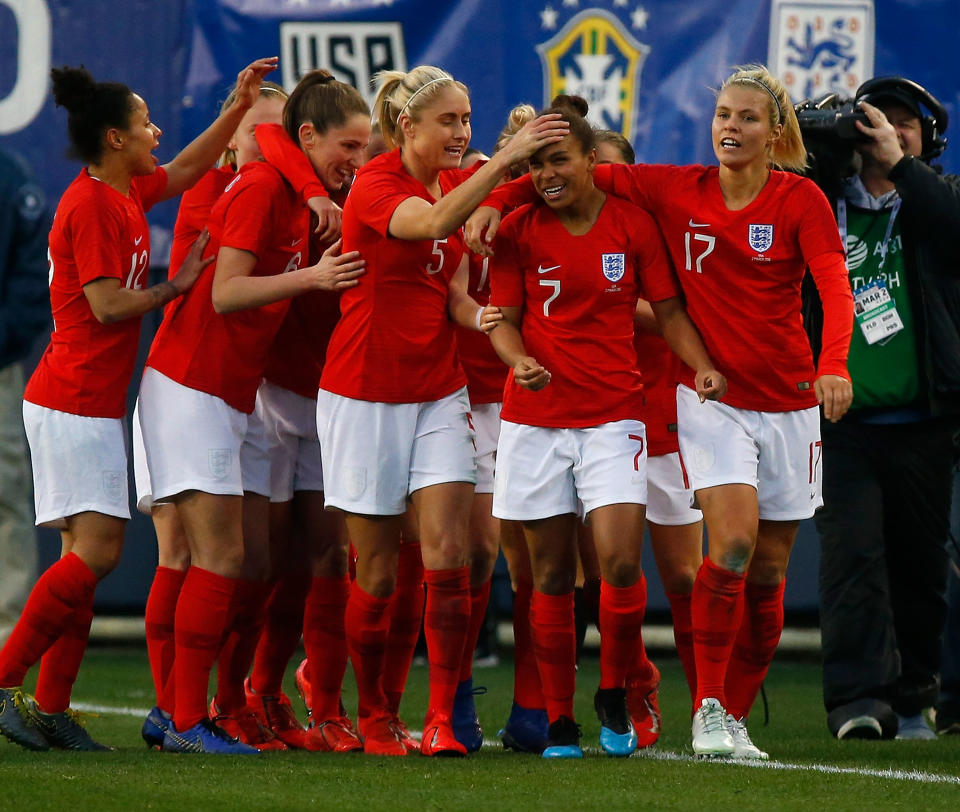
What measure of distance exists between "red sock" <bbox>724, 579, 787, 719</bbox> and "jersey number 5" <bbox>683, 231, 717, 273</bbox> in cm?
99

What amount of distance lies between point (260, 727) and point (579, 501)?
52.7 inches

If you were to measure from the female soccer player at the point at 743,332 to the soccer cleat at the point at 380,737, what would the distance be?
Result: 2.94 ft

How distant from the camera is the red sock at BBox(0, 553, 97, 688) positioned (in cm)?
511

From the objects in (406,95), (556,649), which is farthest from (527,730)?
(406,95)

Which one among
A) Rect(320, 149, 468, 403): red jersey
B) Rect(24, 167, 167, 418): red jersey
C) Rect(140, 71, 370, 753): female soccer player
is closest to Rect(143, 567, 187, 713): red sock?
Rect(140, 71, 370, 753): female soccer player

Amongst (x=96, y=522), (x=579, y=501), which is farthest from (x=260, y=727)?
(x=579, y=501)

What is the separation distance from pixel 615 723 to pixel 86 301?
1987 millimetres

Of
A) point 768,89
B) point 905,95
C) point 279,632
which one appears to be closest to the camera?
point 768,89

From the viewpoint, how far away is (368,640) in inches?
205

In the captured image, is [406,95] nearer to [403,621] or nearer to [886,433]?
[403,621]

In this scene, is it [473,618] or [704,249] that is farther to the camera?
[473,618]

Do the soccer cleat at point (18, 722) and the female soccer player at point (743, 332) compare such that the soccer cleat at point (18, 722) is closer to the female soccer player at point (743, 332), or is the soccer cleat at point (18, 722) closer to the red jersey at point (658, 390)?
the female soccer player at point (743, 332)

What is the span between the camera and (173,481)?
5.11m

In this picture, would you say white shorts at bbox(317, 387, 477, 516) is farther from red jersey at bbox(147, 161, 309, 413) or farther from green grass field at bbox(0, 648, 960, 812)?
green grass field at bbox(0, 648, 960, 812)
